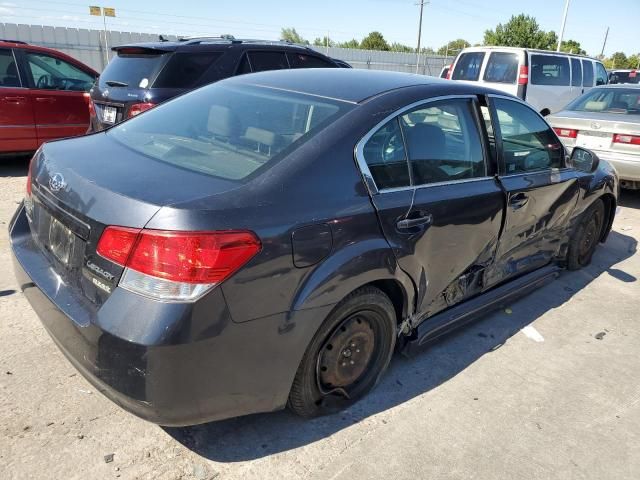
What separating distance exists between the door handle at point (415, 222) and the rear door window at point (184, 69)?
418 centimetres

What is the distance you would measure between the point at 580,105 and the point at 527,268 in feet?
16.8

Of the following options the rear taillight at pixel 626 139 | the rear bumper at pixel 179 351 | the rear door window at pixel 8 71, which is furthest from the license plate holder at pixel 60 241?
the rear taillight at pixel 626 139

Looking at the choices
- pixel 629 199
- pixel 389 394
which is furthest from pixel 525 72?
pixel 389 394

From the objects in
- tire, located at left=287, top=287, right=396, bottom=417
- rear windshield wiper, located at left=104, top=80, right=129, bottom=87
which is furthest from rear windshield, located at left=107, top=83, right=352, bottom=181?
rear windshield wiper, located at left=104, top=80, right=129, bottom=87

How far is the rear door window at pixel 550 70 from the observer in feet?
38.9

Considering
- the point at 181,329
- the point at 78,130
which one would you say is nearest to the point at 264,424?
the point at 181,329

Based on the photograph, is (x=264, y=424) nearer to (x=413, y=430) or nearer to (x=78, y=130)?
(x=413, y=430)

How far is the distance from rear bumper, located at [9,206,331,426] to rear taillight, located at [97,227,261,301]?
0.16 feet

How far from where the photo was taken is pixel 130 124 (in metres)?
3.07

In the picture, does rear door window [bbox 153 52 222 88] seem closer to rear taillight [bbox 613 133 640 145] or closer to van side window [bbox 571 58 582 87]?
rear taillight [bbox 613 133 640 145]

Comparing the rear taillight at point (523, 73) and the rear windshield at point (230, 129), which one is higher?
the rear taillight at point (523, 73)

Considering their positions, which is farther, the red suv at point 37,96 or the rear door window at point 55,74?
the rear door window at point 55,74

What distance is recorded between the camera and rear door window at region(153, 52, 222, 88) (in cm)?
592

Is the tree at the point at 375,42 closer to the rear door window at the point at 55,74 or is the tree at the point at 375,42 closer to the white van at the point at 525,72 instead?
the white van at the point at 525,72
